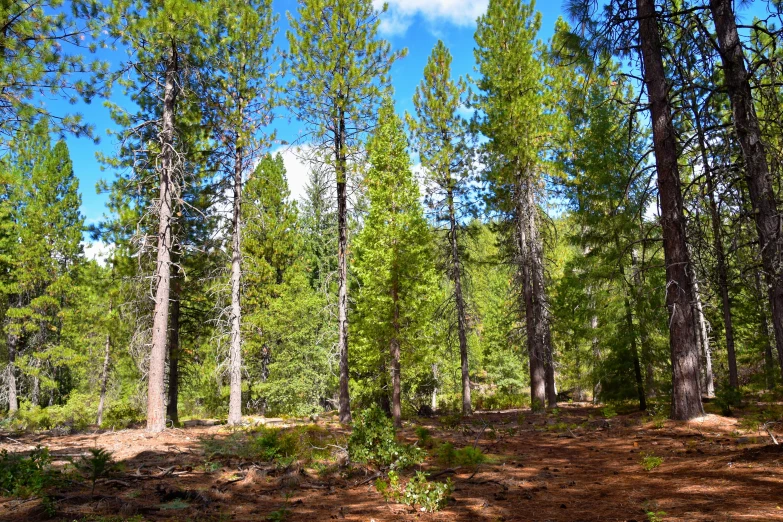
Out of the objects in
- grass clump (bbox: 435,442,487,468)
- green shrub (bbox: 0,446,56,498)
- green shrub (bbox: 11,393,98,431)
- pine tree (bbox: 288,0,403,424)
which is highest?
pine tree (bbox: 288,0,403,424)

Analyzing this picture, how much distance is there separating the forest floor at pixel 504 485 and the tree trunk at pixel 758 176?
7.29 feet

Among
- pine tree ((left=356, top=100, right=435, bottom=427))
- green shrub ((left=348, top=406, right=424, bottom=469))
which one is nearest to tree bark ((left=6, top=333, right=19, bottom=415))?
pine tree ((left=356, top=100, right=435, bottom=427))

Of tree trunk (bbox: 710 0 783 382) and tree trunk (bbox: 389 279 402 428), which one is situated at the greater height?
tree trunk (bbox: 710 0 783 382)

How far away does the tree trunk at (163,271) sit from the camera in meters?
12.2

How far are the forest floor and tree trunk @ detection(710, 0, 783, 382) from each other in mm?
2222

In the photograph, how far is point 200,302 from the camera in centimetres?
1975

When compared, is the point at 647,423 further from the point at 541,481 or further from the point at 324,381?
the point at 324,381

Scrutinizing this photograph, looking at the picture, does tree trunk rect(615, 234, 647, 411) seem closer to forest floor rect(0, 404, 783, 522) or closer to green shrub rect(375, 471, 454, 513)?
forest floor rect(0, 404, 783, 522)

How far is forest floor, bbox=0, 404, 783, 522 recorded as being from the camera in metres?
4.77

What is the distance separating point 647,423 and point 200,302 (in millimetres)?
17088

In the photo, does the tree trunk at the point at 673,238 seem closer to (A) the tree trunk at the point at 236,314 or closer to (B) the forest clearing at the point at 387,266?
(B) the forest clearing at the point at 387,266

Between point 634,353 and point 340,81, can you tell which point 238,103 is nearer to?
point 340,81

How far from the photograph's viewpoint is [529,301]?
17594mm

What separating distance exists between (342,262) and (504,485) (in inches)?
423
